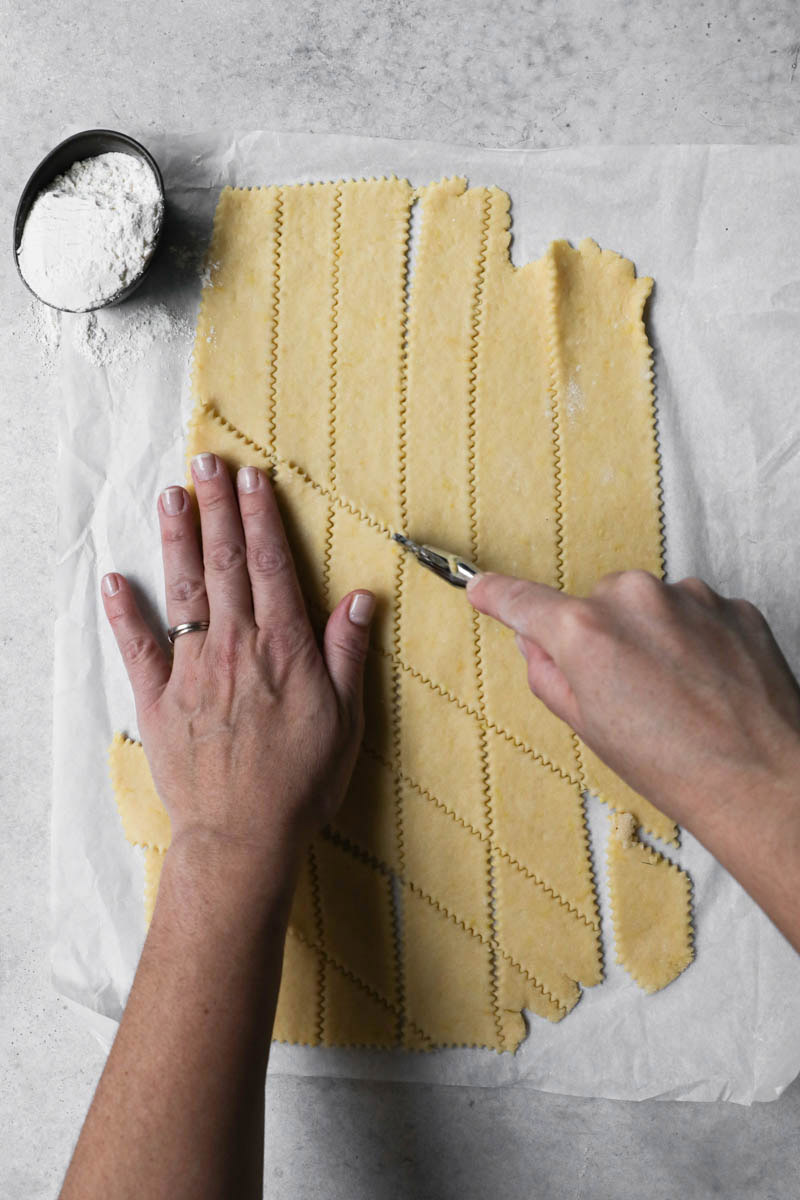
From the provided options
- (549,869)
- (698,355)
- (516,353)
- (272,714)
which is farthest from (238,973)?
(698,355)

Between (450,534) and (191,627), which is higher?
(450,534)

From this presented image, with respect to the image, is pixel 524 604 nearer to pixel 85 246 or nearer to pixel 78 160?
pixel 85 246

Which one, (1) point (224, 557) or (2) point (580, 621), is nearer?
(2) point (580, 621)

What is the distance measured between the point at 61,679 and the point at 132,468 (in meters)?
0.41

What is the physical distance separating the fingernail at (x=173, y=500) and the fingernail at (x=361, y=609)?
34cm

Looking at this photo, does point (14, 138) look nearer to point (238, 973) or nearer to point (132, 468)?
point (132, 468)

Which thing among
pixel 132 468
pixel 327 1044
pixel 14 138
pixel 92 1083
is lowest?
pixel 92 1083

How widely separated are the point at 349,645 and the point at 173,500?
0.39 metres

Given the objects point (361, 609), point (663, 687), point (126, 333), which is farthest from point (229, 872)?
point (126, 333)

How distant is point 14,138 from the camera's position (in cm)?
170

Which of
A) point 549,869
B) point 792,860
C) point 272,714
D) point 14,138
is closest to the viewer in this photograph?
point 792,860

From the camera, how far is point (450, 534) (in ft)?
5.21

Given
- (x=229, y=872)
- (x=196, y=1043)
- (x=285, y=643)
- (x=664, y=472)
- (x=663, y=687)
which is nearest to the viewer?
(x=663, y=687)

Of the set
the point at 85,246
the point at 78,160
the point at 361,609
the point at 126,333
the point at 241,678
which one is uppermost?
the point at 78,160
